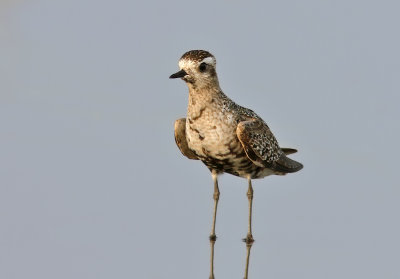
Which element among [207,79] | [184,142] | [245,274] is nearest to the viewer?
[245,274]

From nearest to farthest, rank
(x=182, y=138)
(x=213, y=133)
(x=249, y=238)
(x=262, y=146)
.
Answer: (x=213, y=133) < (x=249, y=238) < (x=262, y=146) < (x=182, y=138)

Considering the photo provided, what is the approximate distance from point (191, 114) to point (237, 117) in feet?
3.16

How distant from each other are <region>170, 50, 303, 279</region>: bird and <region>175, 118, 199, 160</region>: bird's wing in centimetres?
85

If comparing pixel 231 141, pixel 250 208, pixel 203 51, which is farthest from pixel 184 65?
pixel 250 208

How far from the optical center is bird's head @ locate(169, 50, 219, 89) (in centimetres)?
2061

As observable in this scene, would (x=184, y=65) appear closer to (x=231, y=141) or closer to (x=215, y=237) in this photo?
(x=231, y=141)

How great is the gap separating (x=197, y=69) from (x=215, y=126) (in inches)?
47.8

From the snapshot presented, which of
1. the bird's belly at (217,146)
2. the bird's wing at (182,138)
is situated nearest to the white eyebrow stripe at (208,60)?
the bird's belly at (217,146)

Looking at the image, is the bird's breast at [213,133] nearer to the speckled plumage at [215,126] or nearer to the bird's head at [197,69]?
the speckled plumage at [215,126]

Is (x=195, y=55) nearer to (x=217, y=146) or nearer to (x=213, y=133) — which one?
(x=213, y=133)

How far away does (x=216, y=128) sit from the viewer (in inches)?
827

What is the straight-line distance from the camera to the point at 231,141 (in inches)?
833

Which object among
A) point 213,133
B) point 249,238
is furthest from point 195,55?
point 249,238

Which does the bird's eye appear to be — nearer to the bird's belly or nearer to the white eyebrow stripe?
the white eyebrow stripe
